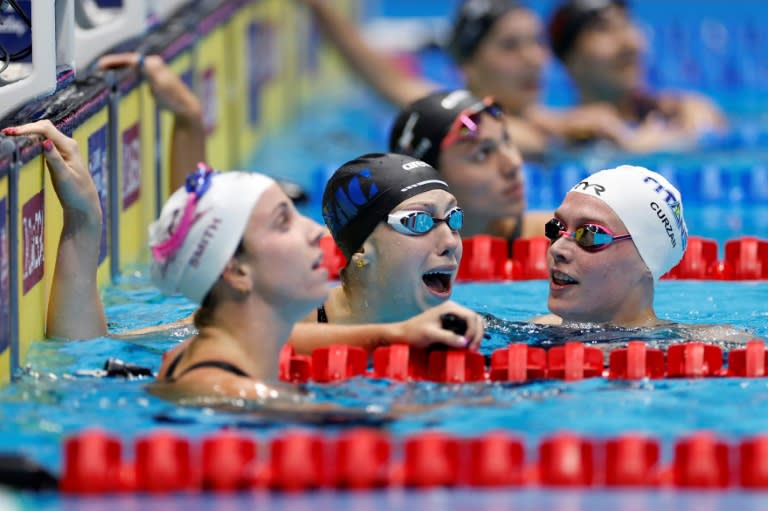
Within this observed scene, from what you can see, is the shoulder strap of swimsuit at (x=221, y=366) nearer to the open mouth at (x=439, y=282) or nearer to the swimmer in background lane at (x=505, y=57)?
the open mouth at (x=439, y=282)

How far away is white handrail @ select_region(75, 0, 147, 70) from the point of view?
6605 millimetres

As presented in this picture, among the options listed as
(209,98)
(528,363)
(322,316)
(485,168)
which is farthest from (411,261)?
(209,98)

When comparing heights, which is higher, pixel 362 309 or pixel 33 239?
pixel 33 239

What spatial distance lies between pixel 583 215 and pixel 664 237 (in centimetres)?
28

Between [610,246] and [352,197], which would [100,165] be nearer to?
[352,197]

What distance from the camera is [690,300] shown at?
20.7 feet

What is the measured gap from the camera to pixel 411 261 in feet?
17.0

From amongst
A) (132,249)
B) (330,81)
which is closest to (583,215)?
(132,249)

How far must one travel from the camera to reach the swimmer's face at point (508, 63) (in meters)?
9.75

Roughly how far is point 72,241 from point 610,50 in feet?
20.1

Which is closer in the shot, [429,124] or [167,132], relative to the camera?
[429,124]

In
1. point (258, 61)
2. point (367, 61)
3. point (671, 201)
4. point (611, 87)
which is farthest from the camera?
point (611, 87)

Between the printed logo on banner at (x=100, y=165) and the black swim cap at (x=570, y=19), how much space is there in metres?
4.94

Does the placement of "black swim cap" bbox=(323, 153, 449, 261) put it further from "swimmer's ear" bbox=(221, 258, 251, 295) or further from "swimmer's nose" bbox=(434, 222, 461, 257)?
"swimmer's ear" bbox=(221, 258, 251, 295)
